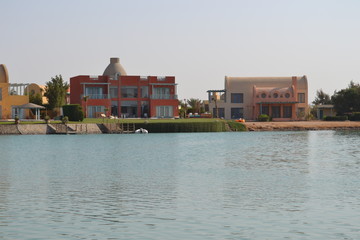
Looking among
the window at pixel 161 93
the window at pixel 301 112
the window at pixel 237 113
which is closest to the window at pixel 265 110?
the window at pixel 237 113

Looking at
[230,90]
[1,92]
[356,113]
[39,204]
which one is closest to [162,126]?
[1,92]

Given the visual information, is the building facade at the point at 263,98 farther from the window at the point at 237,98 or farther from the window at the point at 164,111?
the window at the point at 164,111

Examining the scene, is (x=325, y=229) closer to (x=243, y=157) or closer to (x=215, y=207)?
(x=215, y=207)

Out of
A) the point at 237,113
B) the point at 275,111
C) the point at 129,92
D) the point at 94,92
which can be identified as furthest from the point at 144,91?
the point at 275,111

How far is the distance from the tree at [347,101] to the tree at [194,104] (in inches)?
1160

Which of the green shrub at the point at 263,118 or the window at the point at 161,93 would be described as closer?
the window at the point at 161,93

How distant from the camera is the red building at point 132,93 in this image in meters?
107

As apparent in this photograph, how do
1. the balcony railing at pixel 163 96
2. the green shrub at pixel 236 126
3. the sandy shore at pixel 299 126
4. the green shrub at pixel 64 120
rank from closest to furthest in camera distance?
the green shrub at pixel 64 120
the green shrub at pixel 236 126
the sandy shore at pixel 299 126
the balcony railing at pixel 163 96

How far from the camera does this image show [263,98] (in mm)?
116188

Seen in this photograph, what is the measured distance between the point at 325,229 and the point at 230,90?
102 metres

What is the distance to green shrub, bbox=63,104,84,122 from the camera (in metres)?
91.1

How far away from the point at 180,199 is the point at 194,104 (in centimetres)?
11550

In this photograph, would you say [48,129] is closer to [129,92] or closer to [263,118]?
[129,92]

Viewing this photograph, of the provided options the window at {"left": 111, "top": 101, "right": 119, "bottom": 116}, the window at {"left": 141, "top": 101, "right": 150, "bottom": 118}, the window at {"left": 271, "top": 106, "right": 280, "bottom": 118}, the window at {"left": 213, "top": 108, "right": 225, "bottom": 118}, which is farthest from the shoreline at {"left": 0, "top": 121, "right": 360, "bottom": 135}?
the window at {"left": 111, "top": 101, "right": 119, "bottom": 116}
